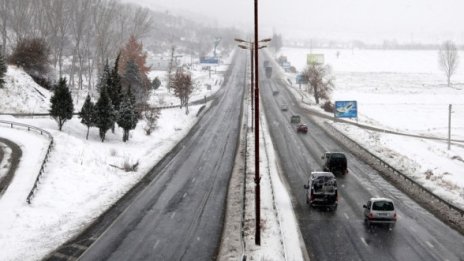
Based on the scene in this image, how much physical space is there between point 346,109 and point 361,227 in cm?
5148

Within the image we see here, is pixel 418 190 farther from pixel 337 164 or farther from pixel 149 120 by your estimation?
pixel 149 120

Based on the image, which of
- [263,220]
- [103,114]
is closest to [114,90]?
[103,114]

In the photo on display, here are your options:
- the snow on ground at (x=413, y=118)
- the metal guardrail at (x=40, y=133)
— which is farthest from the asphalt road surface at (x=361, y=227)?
the metal guardrail at (x=40, y=133)

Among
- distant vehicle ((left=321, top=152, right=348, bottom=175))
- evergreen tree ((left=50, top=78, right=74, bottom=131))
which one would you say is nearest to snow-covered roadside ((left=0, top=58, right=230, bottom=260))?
evergreen tree ((left=50, top=78, right=74, bottom=131))

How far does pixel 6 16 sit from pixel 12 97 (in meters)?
32.1

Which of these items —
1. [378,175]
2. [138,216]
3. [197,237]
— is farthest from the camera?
[378,175]

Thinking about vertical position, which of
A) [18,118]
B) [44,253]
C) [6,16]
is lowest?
[44,253]

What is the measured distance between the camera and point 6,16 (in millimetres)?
83438

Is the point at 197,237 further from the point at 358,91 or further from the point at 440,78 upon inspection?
the point at 440,78

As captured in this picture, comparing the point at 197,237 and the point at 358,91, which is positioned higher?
the point at 358,91

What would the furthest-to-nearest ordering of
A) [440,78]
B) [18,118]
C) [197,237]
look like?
[440,78] < [18,118] < [197,237]

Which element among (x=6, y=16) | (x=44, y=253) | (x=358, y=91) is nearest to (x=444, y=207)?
(x=44, y=253)

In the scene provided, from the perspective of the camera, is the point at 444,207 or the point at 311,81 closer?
the point at 444,207

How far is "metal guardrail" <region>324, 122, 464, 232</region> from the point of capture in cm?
2822
